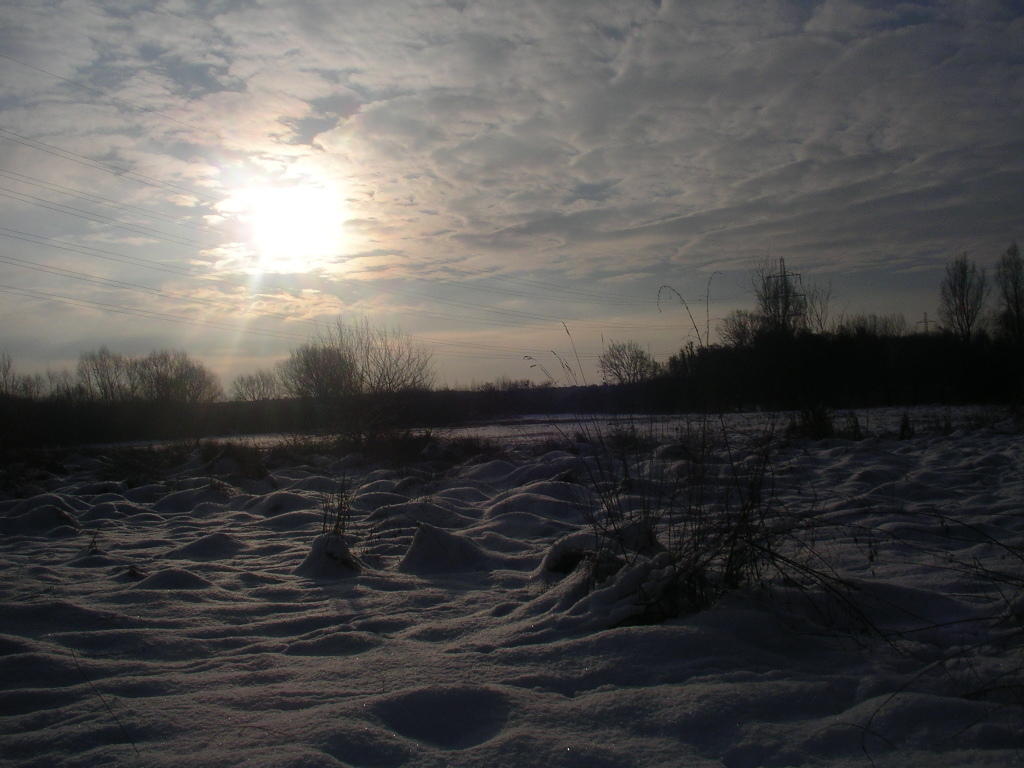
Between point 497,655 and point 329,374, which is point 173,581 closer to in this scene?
point 497,655

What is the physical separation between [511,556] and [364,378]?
429 inches

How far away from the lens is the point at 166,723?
227 cm

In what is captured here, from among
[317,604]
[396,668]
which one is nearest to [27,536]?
[317,604]

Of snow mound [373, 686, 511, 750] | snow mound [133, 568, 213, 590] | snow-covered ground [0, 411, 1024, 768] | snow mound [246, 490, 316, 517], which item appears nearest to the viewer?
snow-covered ground [0, 411, 1024, 768]

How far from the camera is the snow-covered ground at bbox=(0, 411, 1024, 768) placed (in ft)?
6.70

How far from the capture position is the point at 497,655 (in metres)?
2.80

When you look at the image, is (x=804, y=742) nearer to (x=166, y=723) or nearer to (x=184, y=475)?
(x=166, y=723)

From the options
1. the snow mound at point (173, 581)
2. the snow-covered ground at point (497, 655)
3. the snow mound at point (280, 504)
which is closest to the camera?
the snow-covered ground at point (497, 655)

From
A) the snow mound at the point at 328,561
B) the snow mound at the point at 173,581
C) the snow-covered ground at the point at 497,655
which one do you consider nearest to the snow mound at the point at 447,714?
the snow-covered ground at the point at 497,655

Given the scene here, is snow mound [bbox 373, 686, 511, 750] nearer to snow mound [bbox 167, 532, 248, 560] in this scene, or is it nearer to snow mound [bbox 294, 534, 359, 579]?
snow mound [bbox 294, 534, 359, 579]

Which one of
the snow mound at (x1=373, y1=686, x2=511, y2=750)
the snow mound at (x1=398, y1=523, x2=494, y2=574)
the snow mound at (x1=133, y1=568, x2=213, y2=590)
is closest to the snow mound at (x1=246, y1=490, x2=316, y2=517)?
the snow mound at (x1=133, y1=568, x2=213, y2=590)

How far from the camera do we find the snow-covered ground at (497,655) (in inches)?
80.4

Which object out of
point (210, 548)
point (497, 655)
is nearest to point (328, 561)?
point (210, 548)

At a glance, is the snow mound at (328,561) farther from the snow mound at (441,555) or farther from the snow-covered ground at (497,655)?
the snow mound at (441,555)
